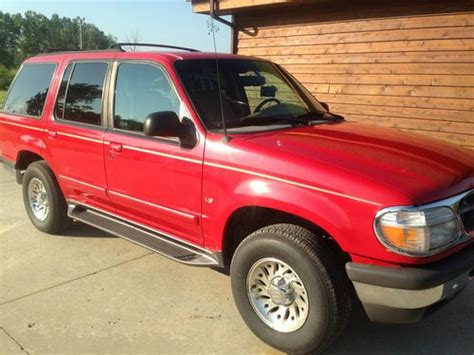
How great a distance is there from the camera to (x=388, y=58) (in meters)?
7.57

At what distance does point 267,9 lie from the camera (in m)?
9.10

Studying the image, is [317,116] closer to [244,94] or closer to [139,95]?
[244,94]

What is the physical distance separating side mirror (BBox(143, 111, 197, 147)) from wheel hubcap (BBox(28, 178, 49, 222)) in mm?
2528

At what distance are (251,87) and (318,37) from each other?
4.65m

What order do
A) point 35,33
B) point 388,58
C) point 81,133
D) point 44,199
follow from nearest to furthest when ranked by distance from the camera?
point 81,133 → point 44,199 → point 388,58 → point 35,33

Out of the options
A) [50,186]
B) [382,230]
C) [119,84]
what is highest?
[119,84]

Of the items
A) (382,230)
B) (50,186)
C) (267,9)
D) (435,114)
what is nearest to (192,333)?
(382,230)

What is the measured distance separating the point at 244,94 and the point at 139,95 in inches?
34.4

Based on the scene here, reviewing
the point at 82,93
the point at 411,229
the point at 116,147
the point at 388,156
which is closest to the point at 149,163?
the point at 116,147

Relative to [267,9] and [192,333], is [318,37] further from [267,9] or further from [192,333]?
[192,333]

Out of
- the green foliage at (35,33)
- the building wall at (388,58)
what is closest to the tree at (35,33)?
the green foliage at (35,33)

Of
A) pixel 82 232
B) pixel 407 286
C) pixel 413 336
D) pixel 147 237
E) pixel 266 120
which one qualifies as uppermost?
pixel 266 120

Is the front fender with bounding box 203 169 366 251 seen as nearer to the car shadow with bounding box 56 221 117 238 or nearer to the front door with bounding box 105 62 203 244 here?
the front door with bounding box 105 62 203 244

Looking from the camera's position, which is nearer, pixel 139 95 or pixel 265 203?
pixel 265 203
